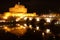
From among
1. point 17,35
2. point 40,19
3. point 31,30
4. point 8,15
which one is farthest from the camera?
point 8,15

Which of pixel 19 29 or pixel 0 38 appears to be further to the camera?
pixel 19 29

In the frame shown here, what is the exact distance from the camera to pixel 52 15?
40.3ft

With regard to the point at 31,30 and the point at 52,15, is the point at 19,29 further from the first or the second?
the point at 52,15

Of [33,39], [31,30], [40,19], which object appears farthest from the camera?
[40,19]

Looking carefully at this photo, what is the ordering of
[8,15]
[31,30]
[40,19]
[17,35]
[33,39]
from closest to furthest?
[33,39] → [17,35] → [31,30] → [40,19] → [8,15]

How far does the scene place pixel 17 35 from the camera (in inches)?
330

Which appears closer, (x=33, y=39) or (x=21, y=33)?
(x=33, y=39)

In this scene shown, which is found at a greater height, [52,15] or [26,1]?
[26,1]

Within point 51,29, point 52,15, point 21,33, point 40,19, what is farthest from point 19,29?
point 52,15

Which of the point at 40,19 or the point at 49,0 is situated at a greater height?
the point at 49,0

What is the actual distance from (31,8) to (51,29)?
10.3 feet

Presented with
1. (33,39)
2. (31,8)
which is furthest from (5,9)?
(33,39)

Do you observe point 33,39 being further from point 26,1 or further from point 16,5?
point 16,5

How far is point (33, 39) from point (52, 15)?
4723 mm
